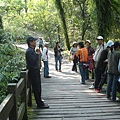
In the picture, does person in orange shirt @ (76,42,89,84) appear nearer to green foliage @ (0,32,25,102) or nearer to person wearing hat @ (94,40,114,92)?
person wearing hat @ (94,40,114,92)

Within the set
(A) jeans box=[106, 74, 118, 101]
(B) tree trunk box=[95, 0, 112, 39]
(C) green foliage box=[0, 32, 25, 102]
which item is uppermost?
(B) tree trunk box=[95, 0, 112, 39]

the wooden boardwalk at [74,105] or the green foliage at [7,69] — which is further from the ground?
the green foliage at [7,69]

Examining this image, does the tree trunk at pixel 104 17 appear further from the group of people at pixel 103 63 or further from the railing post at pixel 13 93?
the railing post at pixel 13 93

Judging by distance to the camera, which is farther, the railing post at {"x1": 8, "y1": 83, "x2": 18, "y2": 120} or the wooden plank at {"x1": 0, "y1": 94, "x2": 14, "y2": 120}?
the railing post at {"x1": 8, "y1": 83, "x2": 18, "y2": 120}

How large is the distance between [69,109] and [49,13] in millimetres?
25324

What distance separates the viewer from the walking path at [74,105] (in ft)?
18.3

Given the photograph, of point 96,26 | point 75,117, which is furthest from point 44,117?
point 96,26

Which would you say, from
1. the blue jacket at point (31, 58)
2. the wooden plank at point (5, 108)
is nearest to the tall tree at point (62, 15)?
the blue jacket at point (31, 58)

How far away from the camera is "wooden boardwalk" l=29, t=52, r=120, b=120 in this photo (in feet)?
18.3

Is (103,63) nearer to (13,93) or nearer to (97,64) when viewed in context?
(97,64)

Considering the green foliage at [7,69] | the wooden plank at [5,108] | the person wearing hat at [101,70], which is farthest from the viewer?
the person wearing hat at [101,70]

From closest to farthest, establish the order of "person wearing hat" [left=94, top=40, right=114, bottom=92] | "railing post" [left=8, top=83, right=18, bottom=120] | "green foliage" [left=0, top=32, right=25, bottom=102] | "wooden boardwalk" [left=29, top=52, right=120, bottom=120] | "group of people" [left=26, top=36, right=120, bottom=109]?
"railing post" [left=8, top=83, right=18, bottom=120] < "green foliage" [left=0, top=32, right=25, bottom=102] < "wooden boardwalk" [left=29, top=52, right=120, bottom=120] < "group of people" [left=26, top=36, right=120, bottom=109] < "person wearing hat" [left=94, top=40, right=114, bottom=92]

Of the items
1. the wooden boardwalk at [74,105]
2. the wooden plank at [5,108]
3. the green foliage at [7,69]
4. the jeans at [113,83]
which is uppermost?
the green foliage at [7,69]

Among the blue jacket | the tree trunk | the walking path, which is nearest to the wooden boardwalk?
the walking path
